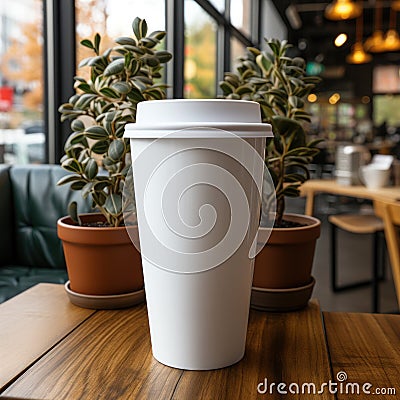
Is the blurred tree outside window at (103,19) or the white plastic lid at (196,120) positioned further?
the blurred tree outside window at (103,19)

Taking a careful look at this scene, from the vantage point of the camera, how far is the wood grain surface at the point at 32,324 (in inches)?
39.4

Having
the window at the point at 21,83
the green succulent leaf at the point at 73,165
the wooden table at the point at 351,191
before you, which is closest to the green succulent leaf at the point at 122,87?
the green succulent leaf at the point at 73,165

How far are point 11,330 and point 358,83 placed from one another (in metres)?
14.7

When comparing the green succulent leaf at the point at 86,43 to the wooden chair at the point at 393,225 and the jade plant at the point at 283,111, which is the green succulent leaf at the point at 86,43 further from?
the wooden chair at the point at 393,225

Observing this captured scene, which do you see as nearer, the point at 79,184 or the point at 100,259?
the point at 100,259

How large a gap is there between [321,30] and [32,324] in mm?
13396

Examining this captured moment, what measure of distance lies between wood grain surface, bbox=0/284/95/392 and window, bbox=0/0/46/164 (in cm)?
184

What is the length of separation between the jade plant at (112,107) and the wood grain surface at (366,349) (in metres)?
0.58

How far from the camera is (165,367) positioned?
994 millimetres

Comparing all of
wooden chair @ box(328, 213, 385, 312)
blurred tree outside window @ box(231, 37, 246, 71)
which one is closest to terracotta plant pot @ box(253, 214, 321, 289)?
wooden chair @ box(328, 213, 385, 312)

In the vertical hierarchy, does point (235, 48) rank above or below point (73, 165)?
above

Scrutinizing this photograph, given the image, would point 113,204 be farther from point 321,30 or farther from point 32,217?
point 321,30

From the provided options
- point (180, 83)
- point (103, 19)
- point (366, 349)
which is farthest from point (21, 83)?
point (366, 349)

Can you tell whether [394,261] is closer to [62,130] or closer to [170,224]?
[62,130]
